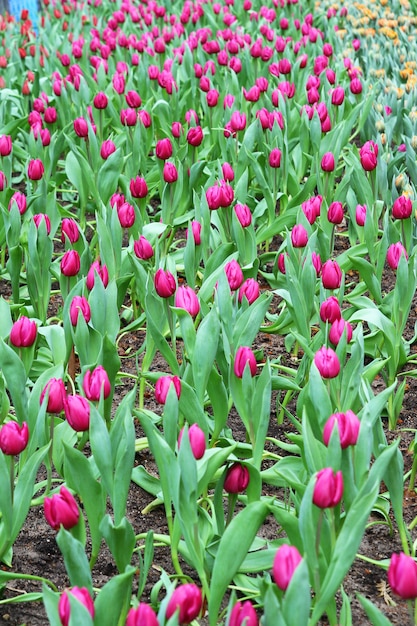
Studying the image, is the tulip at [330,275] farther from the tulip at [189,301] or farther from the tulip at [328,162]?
the tulip at [328,162]

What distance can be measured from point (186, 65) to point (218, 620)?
3726 mm

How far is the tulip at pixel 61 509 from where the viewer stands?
1.59 meters

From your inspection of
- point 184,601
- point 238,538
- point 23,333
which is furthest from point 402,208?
point 184,601

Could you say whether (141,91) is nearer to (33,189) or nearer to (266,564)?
(33,189)

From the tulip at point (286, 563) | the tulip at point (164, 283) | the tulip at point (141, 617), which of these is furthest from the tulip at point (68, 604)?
the tulip at point (164, 283)

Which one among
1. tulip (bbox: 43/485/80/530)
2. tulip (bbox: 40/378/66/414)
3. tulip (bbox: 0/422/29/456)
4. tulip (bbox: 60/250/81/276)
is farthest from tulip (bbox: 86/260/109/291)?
tulip (bbox: 43/485/80/530)

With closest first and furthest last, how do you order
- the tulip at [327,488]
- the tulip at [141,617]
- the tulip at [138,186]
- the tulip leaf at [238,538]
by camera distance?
the tulip at [141,617]
the tulip at [327,488]
the tulip leaf at [238,538]
the tulip at [138,186]

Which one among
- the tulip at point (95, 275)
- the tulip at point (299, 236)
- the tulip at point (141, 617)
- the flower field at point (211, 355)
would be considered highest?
the tulip at point (141, 617)

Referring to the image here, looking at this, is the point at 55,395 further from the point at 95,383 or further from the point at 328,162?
the point at 328,162

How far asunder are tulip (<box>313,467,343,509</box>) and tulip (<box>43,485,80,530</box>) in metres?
0.40

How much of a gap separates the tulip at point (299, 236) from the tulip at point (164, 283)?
1.61 ft

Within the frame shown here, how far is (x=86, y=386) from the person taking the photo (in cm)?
191

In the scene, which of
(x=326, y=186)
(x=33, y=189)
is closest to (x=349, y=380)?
(x=326, y=186)

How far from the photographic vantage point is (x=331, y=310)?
2227 mm
